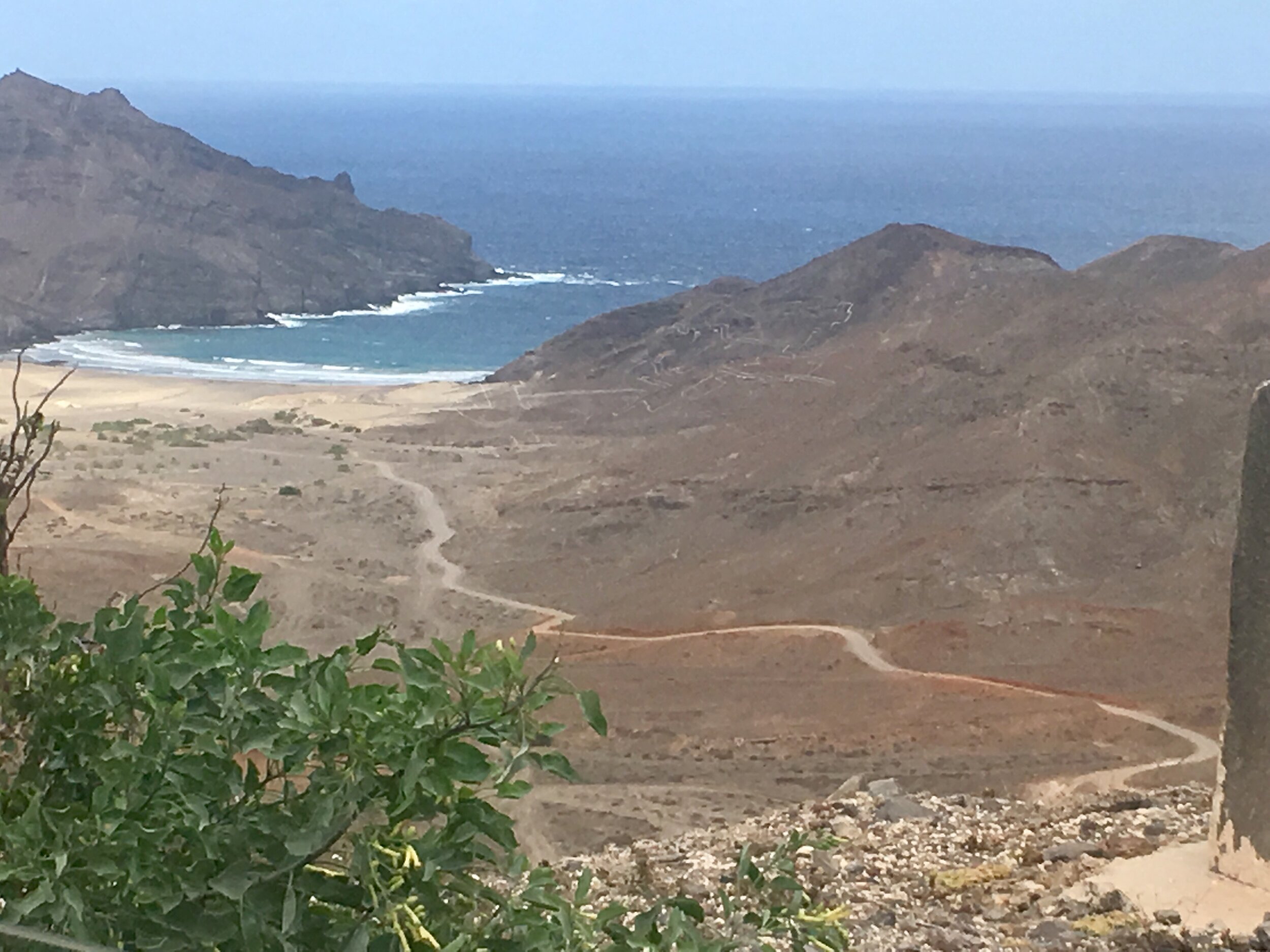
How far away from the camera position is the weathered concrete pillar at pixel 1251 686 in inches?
235

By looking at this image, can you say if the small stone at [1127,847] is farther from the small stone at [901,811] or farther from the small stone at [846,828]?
the small stone at [901,811]

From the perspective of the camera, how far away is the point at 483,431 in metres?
32.1

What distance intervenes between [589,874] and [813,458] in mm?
23569

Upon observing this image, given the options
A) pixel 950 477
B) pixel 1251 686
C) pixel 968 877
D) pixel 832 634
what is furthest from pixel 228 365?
pixel 1251 686

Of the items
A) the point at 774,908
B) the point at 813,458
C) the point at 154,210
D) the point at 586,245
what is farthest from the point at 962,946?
the point at 586,245

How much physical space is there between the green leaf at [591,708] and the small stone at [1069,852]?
4988 mm

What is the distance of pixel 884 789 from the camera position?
984 centimetres

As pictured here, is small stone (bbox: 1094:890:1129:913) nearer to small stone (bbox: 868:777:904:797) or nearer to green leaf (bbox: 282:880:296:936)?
small stone (bbox: 868:777:904:797)

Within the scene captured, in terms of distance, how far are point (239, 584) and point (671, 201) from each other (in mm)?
99398

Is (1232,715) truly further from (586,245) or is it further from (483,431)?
(586,245)

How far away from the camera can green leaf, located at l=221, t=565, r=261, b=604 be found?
8.98 ft

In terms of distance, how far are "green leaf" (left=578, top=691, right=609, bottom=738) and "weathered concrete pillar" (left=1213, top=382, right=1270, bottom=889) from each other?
4.23 m

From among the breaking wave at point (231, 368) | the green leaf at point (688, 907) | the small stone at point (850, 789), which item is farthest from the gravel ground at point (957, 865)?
the breaking wave at point (231, 368)

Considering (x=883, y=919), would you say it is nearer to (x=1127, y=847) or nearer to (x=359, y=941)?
(x=1127, y=847)
